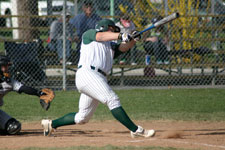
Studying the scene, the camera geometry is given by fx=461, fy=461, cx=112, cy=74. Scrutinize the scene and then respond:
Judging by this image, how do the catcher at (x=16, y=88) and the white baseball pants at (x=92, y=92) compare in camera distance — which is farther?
the catcher at (x=16, y=88)

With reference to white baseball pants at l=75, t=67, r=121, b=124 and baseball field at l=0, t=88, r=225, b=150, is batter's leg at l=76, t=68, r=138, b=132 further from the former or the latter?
baseball field at l=0, t=88, r=225, b=150

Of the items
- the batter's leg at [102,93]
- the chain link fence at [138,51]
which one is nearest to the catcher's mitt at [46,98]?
the batter's leg at [102,93]

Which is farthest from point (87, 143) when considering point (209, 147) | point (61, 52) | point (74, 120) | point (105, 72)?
point (61, 52)

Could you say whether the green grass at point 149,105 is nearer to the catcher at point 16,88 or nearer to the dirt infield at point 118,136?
the dirt infield at point 118,136

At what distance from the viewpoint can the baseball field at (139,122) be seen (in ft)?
19.5

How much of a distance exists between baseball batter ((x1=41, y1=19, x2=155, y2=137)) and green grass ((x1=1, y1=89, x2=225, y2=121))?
2383mm

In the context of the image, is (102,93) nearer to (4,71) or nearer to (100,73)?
(100,73)

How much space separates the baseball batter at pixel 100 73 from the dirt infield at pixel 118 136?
0.31 meters

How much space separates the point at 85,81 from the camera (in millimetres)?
6090

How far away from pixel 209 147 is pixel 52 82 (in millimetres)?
7994

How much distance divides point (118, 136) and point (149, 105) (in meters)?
3.38

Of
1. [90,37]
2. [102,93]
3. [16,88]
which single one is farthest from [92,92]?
[16,88]

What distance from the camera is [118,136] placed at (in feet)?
22.1

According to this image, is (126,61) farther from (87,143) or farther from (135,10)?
(87,143)
